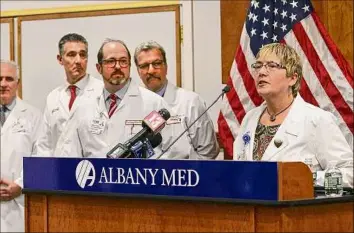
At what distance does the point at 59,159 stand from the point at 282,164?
991 millimetres

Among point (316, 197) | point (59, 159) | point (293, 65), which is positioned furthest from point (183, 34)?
point (316, 197)

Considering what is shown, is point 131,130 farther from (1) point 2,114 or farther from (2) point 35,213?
(1) point 2,114

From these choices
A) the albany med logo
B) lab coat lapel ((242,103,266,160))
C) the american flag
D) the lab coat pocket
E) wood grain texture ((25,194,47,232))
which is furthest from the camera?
the american flag

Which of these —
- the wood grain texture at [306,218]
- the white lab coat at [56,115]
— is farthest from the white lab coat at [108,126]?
the wood grain texture at [306,218]

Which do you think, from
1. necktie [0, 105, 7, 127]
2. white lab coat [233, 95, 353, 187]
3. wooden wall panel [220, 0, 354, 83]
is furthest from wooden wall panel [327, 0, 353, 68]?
necktie [0, 105, 7, 127]

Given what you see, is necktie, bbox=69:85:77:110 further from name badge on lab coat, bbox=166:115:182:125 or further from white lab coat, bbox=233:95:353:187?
white lab coat, bbox=233:95:353:187

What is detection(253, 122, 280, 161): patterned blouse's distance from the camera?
3.60 m

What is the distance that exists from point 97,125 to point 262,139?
0.99m

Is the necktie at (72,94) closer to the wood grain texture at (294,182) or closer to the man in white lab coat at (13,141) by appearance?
the man in white lab coat at (13,141)

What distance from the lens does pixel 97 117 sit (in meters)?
4.23

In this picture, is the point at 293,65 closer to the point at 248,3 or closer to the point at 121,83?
the point at 121,83

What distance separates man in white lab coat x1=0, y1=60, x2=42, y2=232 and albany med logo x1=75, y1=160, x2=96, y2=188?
2.18 m

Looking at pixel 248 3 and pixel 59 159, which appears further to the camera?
pixel 248 3

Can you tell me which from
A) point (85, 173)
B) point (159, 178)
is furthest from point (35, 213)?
point (159, 178)
